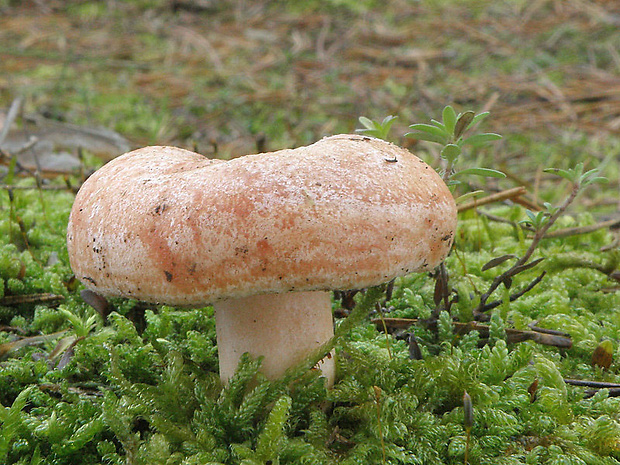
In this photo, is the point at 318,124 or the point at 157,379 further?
the point at 318,124

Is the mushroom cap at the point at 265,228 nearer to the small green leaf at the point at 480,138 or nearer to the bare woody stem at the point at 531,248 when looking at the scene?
the small green leaf at the point at 480,138

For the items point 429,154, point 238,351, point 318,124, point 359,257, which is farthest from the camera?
point 318,124

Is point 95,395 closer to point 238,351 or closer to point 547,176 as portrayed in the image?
point 238,351

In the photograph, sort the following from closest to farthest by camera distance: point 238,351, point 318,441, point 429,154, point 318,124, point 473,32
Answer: point 318,441 < point 238,351 < point 429,154 < point 318,124 < point 473,32

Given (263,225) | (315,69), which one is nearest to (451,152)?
(263,225)

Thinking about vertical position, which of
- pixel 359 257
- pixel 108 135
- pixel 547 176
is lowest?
pixel 547 176

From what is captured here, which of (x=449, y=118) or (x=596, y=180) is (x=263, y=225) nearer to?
(x=449, y=118)

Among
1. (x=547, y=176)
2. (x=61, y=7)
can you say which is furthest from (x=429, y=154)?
(x=61, y=7)

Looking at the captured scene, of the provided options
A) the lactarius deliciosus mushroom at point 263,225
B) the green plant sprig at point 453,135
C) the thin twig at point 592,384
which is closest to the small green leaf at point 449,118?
the green plant sprig at point 453,135

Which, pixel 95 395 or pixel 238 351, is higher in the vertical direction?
pixel 238 351
